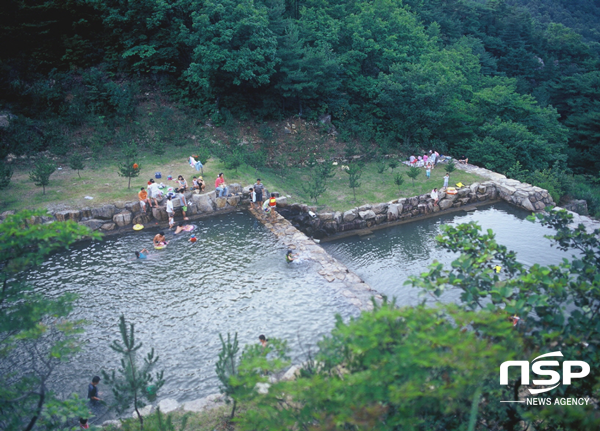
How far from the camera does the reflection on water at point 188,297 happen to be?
1027cm

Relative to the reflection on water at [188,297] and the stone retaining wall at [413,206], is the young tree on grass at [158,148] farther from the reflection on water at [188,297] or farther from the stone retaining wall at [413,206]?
the stone retaining wall at [413,206]

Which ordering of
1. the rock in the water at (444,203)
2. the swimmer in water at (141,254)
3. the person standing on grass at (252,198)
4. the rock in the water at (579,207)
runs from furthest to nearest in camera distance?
the rock in the water at (579,207)
the rock in the water at (444,203)
the person standing on grass at (252,198)
the swimmer in water at (141,254)

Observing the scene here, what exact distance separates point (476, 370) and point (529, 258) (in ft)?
40.8

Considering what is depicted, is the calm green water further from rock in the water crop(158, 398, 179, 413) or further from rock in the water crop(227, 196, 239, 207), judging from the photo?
rock in the water crop(227, 196, 239, 207)

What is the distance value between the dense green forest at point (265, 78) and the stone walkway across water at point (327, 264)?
9.35 m

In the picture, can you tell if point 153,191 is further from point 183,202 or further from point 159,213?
point 183,202

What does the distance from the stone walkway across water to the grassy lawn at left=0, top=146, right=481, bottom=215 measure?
2.31 m

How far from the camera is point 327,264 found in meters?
14.4

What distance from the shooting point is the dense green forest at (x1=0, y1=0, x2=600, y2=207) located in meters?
22.9

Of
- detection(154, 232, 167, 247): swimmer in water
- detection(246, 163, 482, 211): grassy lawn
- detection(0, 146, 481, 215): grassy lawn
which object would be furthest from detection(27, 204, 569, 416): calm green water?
detection(0, 146, 481, 215): grassy lawn

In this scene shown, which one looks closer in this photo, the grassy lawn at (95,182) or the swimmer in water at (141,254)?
the swimmer in water at (141,254)

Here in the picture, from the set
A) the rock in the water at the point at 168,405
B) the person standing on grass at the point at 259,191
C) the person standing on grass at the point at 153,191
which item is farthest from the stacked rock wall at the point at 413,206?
the rock in the water at the point at 168,405

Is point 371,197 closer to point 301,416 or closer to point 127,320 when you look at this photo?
point 127,320

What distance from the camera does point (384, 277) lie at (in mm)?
14859
